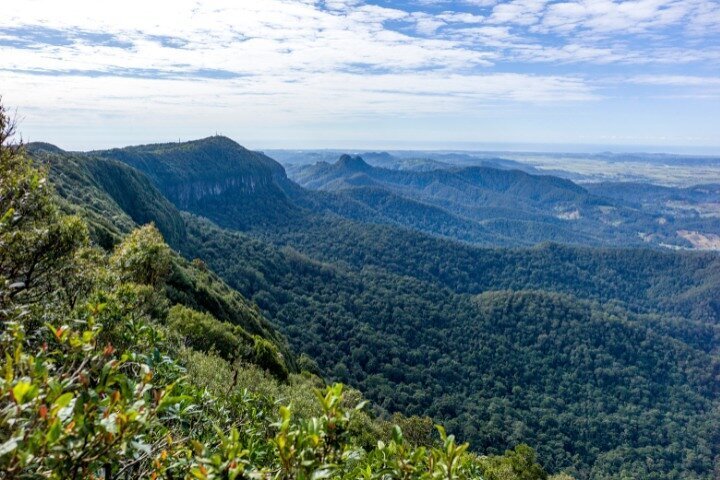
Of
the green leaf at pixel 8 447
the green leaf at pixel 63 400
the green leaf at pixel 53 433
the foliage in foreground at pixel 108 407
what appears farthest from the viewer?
the foliage in foreground at pixel 108 407

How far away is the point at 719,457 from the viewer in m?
101

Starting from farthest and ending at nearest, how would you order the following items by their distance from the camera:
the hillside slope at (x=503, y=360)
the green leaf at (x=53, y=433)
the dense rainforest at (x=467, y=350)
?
the hillside slope at (x=503, y=360)
the dense rainforest at (x=467, y=350)
the green leaf at (x=53, y=433)

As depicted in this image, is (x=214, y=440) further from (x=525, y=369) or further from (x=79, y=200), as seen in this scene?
(x=525, y=369)

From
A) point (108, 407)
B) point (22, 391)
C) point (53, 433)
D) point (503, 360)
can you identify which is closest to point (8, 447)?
point (53, 433)

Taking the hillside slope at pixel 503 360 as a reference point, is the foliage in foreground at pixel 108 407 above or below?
above

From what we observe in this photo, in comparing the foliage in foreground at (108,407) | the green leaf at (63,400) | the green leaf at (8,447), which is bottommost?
the foliage in foreground at (108,407)

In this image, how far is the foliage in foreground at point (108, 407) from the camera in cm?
383

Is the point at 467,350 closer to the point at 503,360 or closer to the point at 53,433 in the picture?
the point at 503,360

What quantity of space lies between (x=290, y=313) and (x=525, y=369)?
65.8 meters

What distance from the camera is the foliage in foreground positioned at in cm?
383

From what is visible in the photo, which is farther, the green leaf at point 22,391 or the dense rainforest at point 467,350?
the dense rainforest at point 467,350

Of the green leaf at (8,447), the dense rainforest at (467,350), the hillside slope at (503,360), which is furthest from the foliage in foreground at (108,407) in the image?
the hillside slope at (503,360)

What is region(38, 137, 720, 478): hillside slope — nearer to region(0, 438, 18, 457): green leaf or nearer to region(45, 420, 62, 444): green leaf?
region(45, 420, 62, 444): green leaf

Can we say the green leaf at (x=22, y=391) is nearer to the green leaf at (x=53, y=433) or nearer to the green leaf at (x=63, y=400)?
the green leaf at (x=63, y=400)
